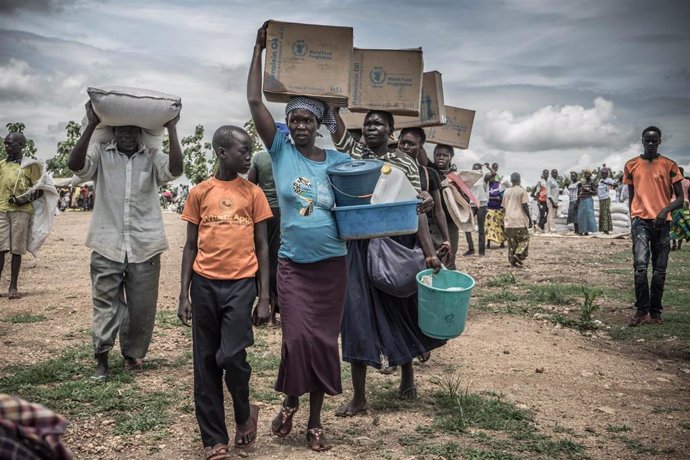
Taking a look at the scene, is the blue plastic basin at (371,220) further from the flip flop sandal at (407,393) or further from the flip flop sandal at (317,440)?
the flip flop sandal at (407,393)

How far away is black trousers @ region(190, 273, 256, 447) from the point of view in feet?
11.2

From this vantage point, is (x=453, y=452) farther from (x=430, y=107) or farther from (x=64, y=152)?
(x=64, y=152)

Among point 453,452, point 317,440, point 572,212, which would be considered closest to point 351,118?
point 317,440

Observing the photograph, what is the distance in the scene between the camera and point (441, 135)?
6.55 metres

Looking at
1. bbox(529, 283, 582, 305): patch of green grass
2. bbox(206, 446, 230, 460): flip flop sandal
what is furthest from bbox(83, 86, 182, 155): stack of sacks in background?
bbox(529, 283, 582, 305): patch of green grass

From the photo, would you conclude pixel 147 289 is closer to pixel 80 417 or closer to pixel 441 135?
pixel 80 417

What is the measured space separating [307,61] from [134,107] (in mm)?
1405

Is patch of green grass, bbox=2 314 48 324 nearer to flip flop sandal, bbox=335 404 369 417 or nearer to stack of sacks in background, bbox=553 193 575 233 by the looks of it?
flip flop sandal, bbox=335 404 369 417

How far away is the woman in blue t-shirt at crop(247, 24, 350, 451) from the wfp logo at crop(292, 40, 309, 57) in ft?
0.58

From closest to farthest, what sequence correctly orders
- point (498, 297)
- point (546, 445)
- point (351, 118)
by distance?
point (546, 445) → point (351, 118) → point (498, 297)

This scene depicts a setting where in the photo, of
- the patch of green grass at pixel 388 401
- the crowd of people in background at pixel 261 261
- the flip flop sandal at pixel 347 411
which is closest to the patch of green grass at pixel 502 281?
the crowd of people in background at pixel 261 261

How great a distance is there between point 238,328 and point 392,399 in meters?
1.59

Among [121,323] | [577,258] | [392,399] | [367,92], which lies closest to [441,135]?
[367,92]

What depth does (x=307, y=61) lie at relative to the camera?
12.1 ft
